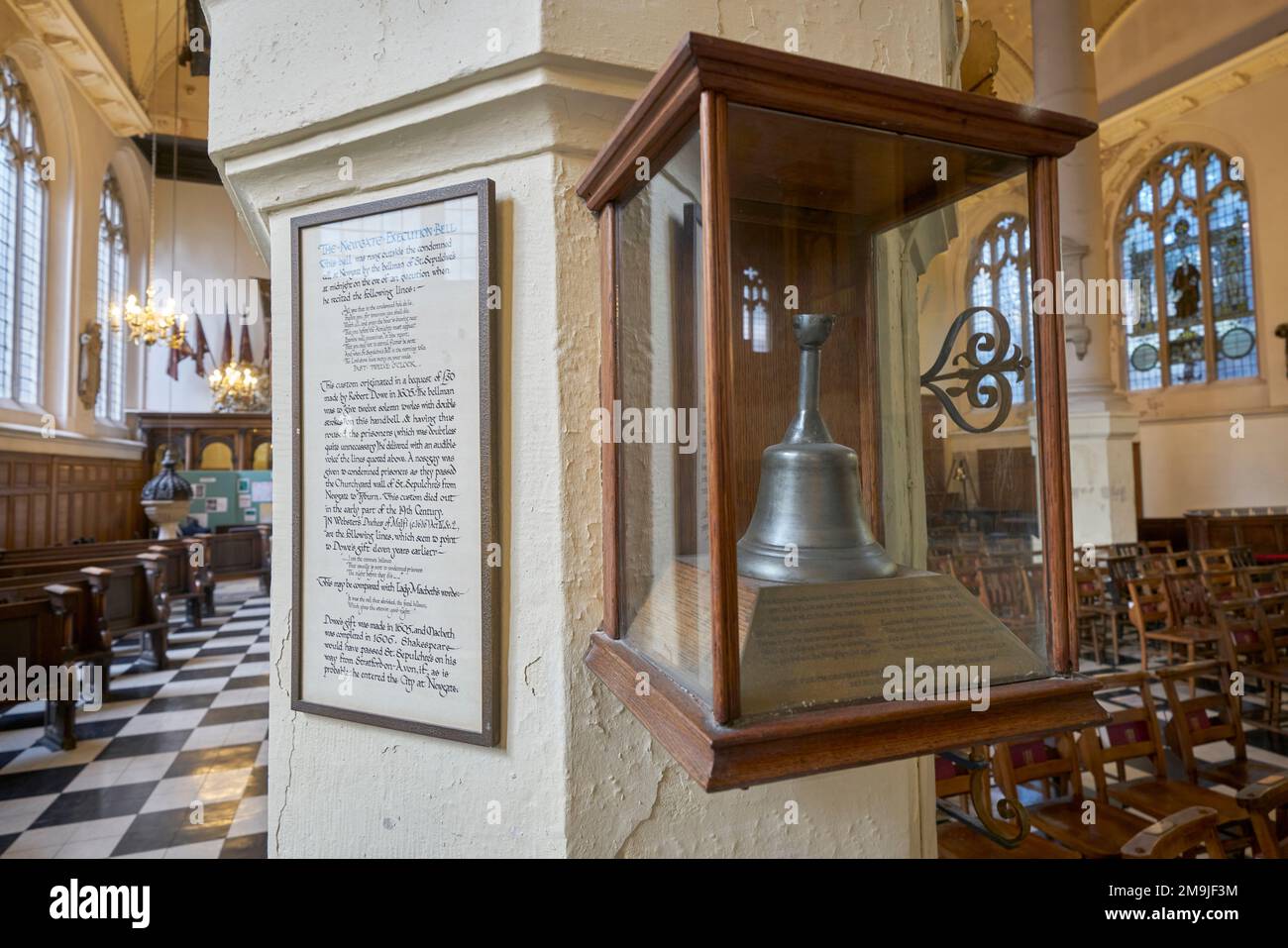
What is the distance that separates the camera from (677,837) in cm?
124

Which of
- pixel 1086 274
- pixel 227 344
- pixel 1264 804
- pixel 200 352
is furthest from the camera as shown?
pixel 227 344

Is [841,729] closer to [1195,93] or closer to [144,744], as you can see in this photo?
[144,744]

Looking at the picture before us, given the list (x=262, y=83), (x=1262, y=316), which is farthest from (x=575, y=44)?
(x=1262, y=316)

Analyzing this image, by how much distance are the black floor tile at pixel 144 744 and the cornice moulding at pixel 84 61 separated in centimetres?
895

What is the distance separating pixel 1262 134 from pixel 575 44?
1435 centimetres

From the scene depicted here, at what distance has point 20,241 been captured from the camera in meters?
9.43

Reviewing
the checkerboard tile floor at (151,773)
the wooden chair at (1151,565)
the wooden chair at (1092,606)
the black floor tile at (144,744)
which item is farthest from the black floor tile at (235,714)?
the wooden chair at (1151,565)

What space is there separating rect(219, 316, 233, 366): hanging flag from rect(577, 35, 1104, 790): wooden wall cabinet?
16203 mm

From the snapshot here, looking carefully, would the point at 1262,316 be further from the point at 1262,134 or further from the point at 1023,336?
the point at 1023,336

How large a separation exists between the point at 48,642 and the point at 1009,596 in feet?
18.2

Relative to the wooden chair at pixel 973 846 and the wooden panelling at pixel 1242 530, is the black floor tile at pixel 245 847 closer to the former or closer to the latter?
the wooden chair at pixel 973 846

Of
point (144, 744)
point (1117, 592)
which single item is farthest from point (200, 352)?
point (1117, 592)

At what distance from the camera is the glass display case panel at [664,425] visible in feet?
2.88

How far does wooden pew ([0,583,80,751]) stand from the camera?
169 inches
